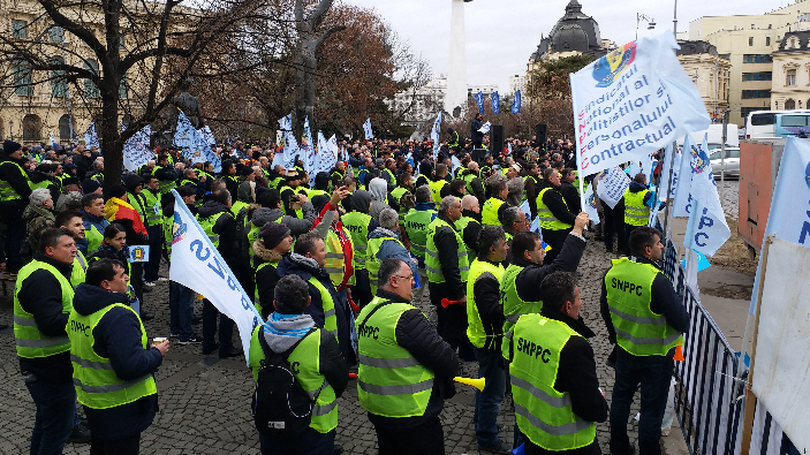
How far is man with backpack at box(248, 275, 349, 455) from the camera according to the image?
11.1 ft

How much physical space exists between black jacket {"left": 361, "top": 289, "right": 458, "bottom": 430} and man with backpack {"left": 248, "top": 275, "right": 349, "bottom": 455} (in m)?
0.40

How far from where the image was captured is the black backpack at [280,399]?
11.1ft

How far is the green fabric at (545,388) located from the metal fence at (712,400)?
901 mm

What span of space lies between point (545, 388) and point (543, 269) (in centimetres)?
120

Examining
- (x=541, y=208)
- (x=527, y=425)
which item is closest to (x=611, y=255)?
(x=541, y=208)

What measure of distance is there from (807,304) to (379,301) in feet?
7.14

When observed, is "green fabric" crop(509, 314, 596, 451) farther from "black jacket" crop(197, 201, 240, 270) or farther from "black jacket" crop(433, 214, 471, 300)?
"black jacket" crop(197, 201, 240, 270)

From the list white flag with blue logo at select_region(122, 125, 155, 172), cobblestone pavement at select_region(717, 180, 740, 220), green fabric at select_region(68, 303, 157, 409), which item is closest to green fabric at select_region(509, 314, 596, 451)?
green fabric at select_region(68, 303, 157, 409)

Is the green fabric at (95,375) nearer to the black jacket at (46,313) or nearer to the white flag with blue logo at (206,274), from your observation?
the white flag with blue logo at (206,274)

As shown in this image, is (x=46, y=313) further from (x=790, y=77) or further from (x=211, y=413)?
(x=790, y=77)

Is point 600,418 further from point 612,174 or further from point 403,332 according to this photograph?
point 612,174

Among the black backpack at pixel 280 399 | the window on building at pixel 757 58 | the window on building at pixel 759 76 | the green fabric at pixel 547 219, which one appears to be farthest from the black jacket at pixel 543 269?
the window on building at pixel 757 58

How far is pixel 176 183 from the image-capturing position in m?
12.0

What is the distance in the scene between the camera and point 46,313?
14.2 ft
